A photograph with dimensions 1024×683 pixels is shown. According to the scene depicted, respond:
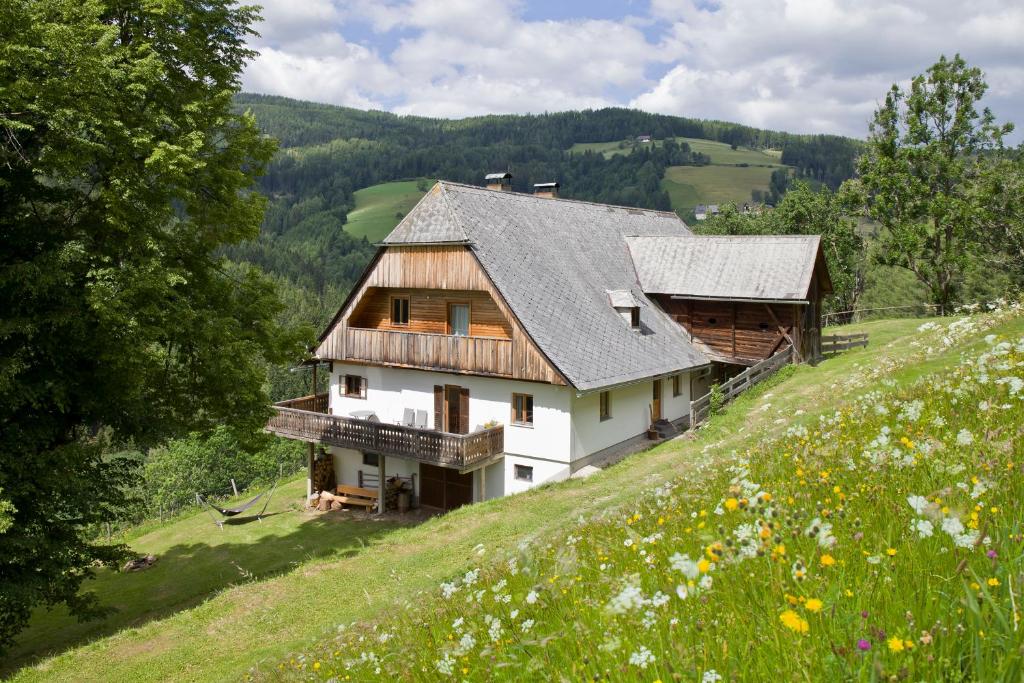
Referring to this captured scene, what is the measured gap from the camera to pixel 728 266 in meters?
30.7

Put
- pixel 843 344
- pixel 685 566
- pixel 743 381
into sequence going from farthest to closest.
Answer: pixel 843 344 → pixel 743 381 → pixel 685 566

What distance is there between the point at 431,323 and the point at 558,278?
5479 millimetres

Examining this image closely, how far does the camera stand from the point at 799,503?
4.36 metres

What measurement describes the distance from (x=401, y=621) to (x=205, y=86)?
660 inches

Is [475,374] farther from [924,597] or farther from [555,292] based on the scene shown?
[924,597]

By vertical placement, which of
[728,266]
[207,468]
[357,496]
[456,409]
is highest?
[728,266]

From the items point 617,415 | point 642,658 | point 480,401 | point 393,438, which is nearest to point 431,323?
point 480,401

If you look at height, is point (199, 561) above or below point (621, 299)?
below

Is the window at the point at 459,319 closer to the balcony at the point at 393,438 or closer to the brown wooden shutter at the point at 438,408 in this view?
the brown wooden shutter at the point at 438,408

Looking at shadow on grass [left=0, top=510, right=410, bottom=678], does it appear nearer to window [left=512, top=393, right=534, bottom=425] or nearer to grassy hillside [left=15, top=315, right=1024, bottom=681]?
grassy hillside [left=15, top=315, right=1024, bottom=681]

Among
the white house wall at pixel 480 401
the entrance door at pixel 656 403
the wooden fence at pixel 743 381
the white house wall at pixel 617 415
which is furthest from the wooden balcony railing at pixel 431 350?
the wooden fence at pixel 743 381

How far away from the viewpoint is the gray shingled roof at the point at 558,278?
2303 cm

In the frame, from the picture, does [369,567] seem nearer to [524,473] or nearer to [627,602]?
[524,473]

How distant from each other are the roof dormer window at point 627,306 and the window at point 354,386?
11354 millimetres
